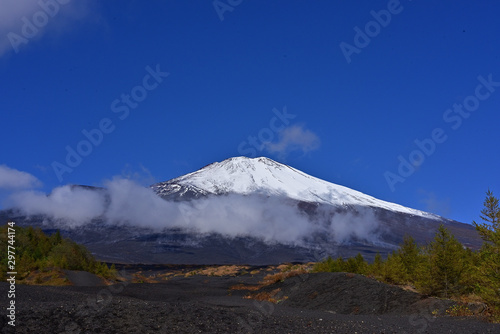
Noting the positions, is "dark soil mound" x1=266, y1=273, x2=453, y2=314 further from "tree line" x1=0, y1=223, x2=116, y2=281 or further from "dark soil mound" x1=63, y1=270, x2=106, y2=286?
"tree line" x1=0, y1=223, x2=116, y2=281

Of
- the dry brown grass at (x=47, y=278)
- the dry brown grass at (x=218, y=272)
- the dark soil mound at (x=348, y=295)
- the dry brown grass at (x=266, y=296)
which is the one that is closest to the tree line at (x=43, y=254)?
the dry brown grass at (x=47, y=278)

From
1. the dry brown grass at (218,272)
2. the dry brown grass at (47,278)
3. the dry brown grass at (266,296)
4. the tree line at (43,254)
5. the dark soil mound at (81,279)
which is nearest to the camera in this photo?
the dry brown grass at (266,296)

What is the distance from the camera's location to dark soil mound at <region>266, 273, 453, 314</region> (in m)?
20.3

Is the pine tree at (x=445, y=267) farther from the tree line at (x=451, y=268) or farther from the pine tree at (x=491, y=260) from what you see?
the pine tree at (x=491, y=260)

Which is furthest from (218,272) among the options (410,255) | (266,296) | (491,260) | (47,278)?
(491,260)

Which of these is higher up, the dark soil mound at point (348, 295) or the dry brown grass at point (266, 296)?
the dark soil mound at point (348, 295)

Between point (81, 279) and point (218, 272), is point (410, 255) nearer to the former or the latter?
point (81, 279)

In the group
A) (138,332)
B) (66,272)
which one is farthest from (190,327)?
(66,272)

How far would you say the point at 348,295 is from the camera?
23.7 m

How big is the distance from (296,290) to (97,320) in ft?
73.2

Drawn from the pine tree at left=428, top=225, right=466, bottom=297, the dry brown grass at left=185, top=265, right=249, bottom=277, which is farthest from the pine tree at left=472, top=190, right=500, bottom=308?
the dry brown grass at left=185, top=265, right=249, bottom=277

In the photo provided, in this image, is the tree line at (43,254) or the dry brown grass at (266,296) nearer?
the dry brown grass at (266,296)

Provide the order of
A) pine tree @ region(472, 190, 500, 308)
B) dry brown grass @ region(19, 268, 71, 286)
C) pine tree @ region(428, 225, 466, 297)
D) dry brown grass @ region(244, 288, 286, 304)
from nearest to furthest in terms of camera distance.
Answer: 1. pine tree @ region(472, 190, 500, 308)
2. pine tree @ region(428, 225, 466, 297)
3. dry brown grass @ region(244, 288, 286, 304)
4. dry brown grass @ region(19, 268, 71, 286)

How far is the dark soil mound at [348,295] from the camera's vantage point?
2033cm
